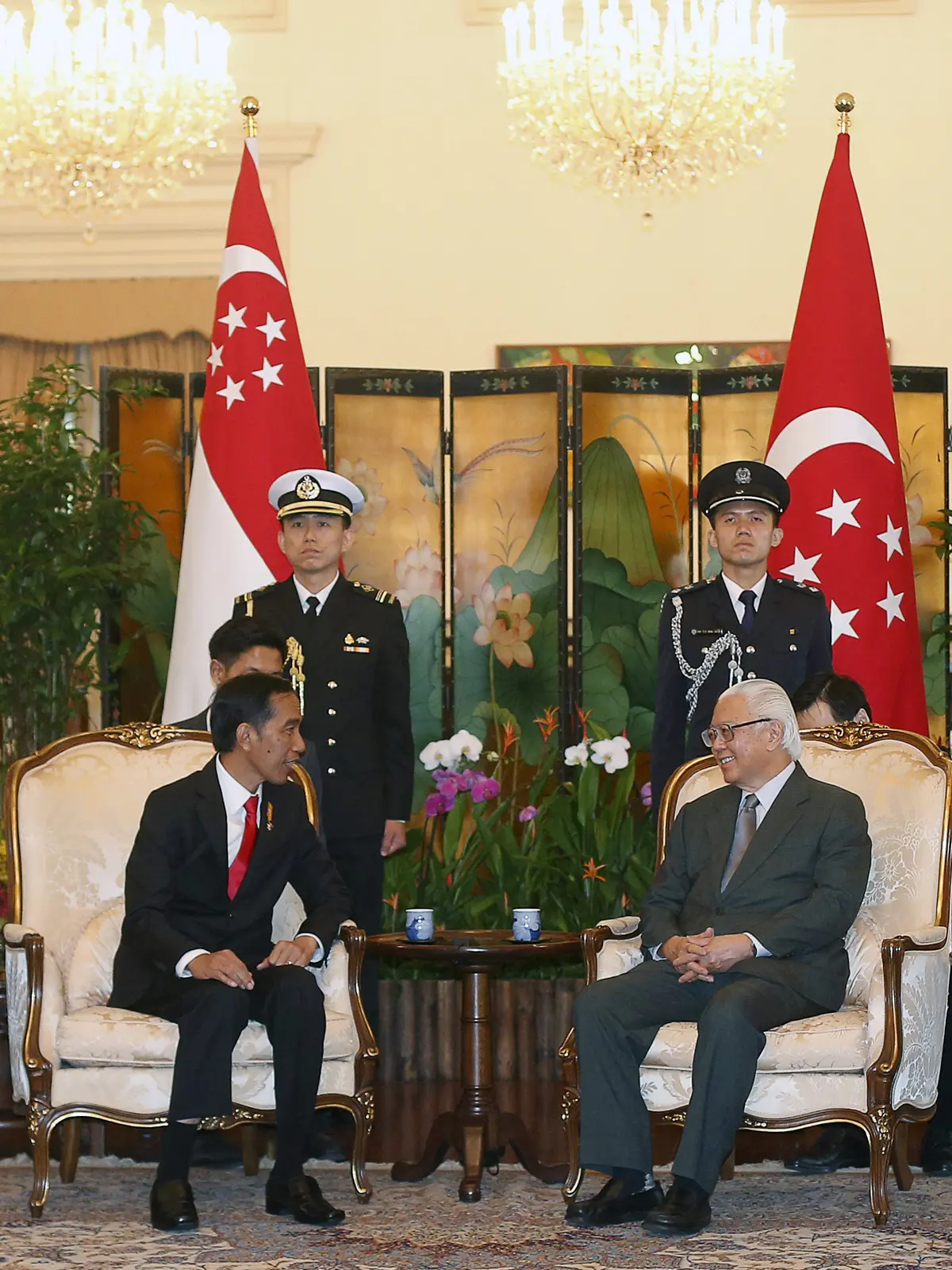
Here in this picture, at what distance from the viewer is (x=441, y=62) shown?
8844 millimetres

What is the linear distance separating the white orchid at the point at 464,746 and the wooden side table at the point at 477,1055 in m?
1.51

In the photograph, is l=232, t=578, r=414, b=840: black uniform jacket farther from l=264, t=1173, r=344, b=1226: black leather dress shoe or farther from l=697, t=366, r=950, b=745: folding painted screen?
l=697, t=366, r=950, b=745: folding painted screen

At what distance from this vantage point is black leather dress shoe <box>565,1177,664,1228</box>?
3.87 m

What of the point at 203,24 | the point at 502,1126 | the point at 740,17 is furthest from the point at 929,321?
the point at 502,1126

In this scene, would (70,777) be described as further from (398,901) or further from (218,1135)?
(398,901)

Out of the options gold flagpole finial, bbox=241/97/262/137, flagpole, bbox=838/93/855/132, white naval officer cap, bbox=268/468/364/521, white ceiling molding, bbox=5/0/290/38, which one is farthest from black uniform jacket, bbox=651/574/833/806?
white ceiling molding, bbox=5/0/290/38

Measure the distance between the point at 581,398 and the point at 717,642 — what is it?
166 cm

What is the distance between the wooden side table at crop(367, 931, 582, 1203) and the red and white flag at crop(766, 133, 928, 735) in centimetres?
177

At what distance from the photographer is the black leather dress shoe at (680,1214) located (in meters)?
3.78

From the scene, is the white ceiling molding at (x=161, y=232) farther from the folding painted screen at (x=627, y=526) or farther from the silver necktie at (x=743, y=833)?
the silver necktie at (x=743, y=833)

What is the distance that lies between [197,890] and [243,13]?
5.92 m

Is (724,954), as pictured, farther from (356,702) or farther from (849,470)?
(849,470)

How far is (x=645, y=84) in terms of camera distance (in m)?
7.72

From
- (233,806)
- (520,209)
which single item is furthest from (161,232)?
(233,806)
